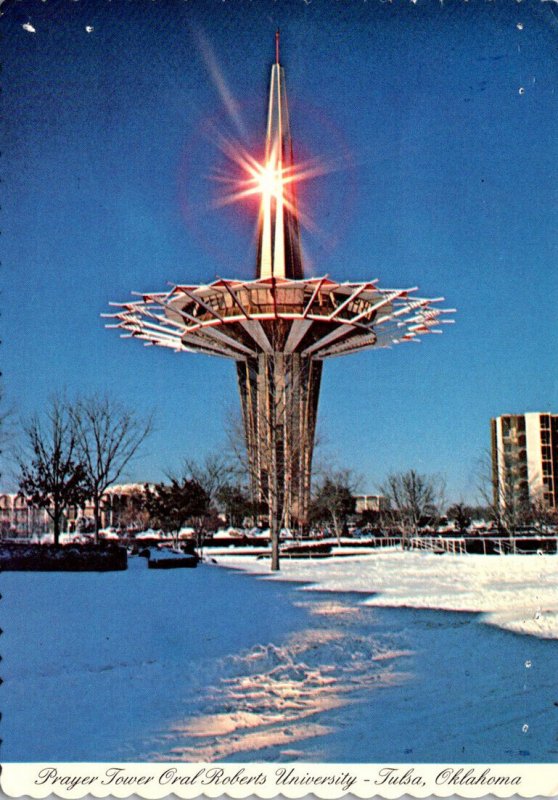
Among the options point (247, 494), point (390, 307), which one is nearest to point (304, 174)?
point (390, 307)

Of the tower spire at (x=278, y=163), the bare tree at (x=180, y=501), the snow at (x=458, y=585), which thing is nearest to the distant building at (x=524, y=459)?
the snow at (x=458, y=585)

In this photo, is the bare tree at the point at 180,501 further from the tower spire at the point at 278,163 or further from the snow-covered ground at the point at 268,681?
the snow-covered ground at the point at 268,681

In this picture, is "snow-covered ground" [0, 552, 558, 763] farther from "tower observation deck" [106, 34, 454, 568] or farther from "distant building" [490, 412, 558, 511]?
"tower observation deck" [106, 34, 454, 568]

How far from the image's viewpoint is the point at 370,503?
2802cm

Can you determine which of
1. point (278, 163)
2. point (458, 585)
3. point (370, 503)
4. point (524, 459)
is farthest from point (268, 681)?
point (370, 503)

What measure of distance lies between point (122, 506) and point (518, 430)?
12.0 metres

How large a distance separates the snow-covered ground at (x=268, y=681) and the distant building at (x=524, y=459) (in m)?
1.85

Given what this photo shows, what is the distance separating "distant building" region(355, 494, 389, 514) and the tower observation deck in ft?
16.8

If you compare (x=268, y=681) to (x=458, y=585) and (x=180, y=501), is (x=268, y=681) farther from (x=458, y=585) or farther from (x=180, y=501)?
(x=180, y=501)

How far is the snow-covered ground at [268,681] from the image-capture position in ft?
11.9

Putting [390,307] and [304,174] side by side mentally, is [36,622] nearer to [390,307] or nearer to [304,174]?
[304,174]

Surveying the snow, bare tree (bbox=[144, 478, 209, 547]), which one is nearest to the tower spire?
the snow

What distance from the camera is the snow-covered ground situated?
3.63 metres

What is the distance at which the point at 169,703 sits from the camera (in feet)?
13.0
